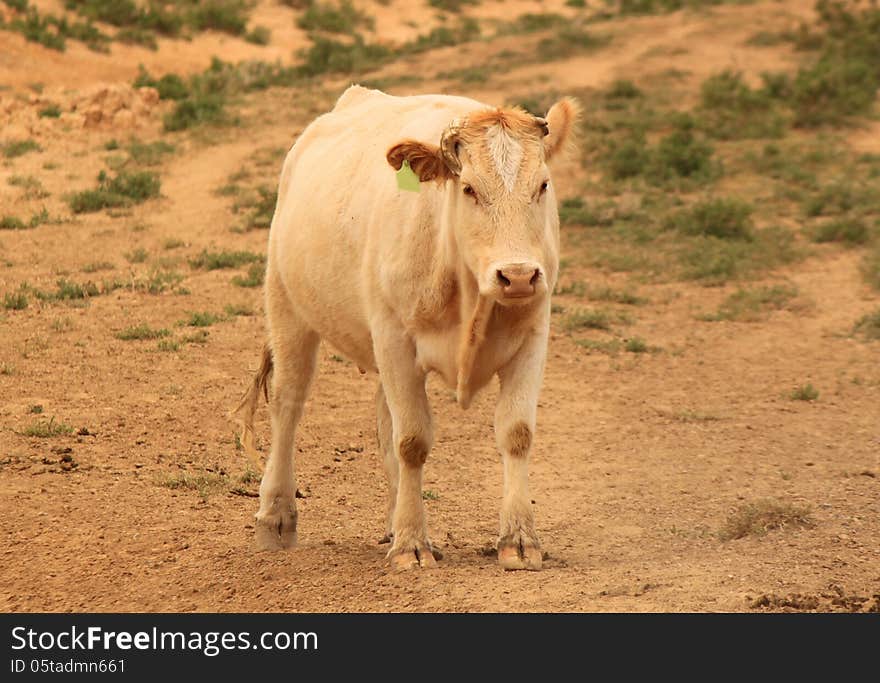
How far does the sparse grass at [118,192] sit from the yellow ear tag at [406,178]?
1011 cm

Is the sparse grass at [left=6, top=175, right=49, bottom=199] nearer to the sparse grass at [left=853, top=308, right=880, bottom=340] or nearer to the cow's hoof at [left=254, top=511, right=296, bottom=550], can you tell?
the sparse grass at [left=853, top=308, right=880, bottom=340]

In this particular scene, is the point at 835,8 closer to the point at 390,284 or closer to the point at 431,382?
the point at 431,382

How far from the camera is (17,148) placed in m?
17.7

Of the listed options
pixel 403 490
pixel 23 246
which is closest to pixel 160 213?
pixel 23 246

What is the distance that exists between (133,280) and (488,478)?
5.34m

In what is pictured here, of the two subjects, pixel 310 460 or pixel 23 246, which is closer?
pixel 310 460

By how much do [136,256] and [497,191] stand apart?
869 cm

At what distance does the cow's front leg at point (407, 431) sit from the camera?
630 centimetres

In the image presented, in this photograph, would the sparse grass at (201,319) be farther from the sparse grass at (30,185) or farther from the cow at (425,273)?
the sparse grass at (30,185)

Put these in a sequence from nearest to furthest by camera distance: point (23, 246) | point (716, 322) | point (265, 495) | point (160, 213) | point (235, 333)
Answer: point (265, 495)
point (235, 333)
point (716, 322)
point (23, 246)
point (160, 213)

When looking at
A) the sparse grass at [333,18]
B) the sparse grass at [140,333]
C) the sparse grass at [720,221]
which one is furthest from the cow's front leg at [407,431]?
the sparse grass at [333,18]

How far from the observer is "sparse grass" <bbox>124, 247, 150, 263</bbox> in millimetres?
13703

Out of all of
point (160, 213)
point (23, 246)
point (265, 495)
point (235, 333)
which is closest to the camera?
point (265, 495)

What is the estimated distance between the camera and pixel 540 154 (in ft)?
19.1
